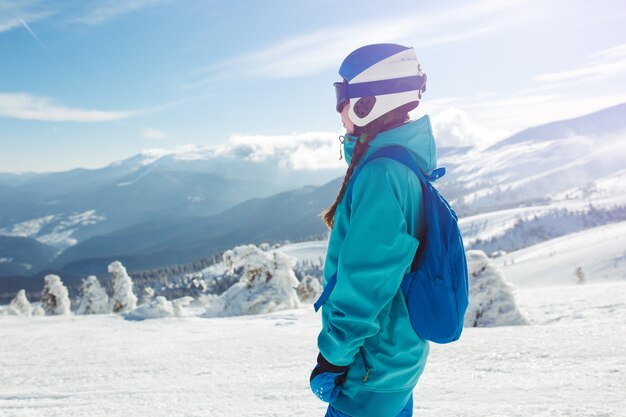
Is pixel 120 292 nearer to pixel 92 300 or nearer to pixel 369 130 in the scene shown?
pixel 92 300

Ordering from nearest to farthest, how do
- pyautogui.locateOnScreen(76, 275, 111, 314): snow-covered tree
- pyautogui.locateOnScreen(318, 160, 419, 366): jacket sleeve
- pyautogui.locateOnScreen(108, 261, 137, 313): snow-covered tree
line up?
1. pyautogui.locateOnScreen(318, 160, 419, 366): jacket sleeve
2. pyautogui.locateOnScreen(108, 261, 137, 313): snow-covered tree
3. pyautogui.locateOnScreen(76, 275, 111, 314): snow-covered tree

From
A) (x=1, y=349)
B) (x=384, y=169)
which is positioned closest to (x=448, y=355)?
(x=384, y=169)

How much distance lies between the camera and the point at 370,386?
2549mm

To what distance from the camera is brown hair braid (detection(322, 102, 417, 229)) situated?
2.75m

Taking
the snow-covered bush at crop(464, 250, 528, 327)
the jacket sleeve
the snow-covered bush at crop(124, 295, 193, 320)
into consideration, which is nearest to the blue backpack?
the jacket sleeve

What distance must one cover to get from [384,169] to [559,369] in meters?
5.37

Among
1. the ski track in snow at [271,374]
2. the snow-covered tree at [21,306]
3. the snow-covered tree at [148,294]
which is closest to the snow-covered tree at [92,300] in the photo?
the snow-covered tree at [21,306]

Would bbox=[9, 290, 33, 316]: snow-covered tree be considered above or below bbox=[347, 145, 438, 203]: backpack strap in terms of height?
below

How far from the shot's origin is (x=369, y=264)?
2369 mm

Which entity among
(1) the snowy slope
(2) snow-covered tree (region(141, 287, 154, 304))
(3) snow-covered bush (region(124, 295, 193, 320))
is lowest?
(1) the snowy slope

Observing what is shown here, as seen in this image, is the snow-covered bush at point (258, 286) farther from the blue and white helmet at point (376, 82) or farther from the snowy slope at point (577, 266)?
the snowy slope at point (577, 266)

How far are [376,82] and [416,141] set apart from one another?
466mm

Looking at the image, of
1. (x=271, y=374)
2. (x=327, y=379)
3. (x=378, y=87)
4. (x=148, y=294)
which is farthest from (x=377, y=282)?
(x=148, y=294)

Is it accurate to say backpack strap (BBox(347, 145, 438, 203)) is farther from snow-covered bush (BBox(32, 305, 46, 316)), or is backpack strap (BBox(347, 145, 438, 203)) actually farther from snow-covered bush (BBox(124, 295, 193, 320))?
snow-covered bush (BBox(32, 305, 46, 316))
